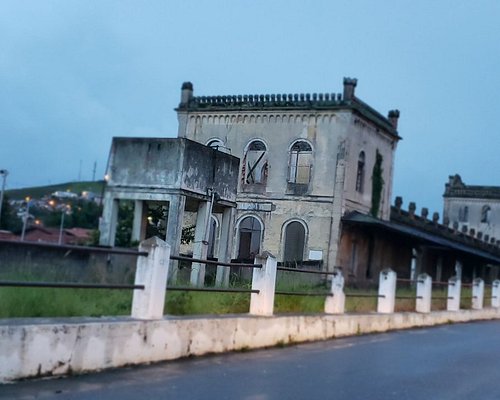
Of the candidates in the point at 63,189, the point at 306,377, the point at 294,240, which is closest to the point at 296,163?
the point at 294,240

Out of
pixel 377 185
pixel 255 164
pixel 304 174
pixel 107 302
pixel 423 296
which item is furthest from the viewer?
pixel 377 185

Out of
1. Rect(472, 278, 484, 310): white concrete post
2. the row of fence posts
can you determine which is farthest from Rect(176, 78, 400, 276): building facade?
the row of fence posts

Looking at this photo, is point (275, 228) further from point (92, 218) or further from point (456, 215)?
point (456, 215)

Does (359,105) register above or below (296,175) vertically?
above

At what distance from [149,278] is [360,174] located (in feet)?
85.3

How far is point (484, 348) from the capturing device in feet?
43.7

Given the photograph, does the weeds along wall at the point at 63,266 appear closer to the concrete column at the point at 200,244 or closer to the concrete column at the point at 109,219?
the concrete column at the point at 200,244

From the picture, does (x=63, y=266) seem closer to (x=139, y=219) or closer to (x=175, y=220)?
(x=175, y=220)

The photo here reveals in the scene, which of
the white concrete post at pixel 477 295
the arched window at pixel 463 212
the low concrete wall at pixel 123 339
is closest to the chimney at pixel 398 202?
the white concrete post at pixel 477 295

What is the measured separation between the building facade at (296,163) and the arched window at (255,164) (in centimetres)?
5

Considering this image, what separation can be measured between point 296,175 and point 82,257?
23.5m

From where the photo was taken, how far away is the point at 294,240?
105ft

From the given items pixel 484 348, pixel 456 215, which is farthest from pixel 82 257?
pixel 456 215

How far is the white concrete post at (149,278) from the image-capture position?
859cm
